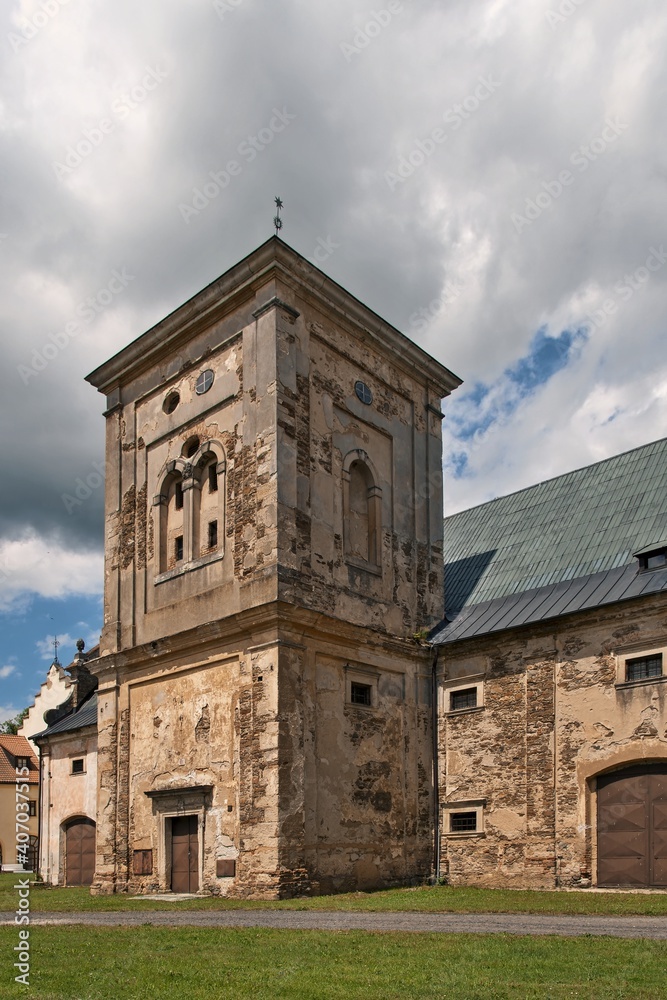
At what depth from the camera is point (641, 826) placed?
53.2 ft

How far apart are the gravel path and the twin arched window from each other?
7.40 m

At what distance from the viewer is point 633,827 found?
1633 centimetres

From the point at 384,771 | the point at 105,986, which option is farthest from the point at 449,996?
the point at 384,771

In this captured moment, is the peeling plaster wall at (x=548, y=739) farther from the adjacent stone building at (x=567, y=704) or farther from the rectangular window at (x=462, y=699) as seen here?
the rectangular window at (x=462, y=699)

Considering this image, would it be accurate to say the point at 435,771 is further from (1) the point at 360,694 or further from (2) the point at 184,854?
(2) the point at 184,854

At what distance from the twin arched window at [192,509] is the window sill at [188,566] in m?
0.03

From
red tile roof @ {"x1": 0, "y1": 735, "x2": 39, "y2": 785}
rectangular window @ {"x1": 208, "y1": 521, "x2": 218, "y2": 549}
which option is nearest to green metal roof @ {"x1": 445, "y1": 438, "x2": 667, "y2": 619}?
→ rectangular window @ {"x1": 208, "y1": 521, "x2": 218, "y2": 549}

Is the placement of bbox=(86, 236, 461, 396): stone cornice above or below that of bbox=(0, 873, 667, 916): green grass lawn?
above

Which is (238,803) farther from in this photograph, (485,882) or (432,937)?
(432,937)

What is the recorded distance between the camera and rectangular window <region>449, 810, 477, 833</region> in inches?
741

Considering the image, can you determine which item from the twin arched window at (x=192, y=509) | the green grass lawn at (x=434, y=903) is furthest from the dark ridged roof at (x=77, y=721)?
the green grass lawn at (x=434, y=903)

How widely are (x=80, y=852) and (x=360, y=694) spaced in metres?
12.2

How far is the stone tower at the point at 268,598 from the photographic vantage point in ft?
56.0

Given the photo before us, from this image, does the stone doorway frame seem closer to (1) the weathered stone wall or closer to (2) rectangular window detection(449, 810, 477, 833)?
(1) the weathered stone wall
